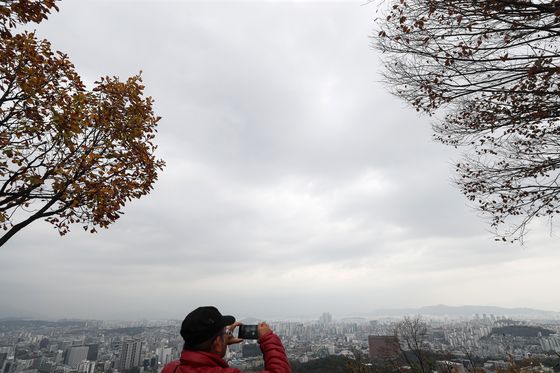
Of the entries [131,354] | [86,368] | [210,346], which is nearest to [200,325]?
[210,346]

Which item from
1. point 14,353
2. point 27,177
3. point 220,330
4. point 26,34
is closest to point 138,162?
point 27,177

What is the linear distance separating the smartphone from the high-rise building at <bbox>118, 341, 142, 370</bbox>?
91.2 feet

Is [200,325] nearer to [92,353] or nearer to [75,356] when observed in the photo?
[75,356]

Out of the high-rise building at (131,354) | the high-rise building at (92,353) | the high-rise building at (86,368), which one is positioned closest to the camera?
the high-rise building at (86,368)

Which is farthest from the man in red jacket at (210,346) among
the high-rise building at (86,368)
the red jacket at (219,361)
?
the high-rise building at (86,368)

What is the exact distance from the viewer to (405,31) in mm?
4727

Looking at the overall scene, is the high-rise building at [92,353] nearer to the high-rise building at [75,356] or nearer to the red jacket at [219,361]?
the high-rise building at [75,356]

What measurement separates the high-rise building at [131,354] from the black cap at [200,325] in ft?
91.8

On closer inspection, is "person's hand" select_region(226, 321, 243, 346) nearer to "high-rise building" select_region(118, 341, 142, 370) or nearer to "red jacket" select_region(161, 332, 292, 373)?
"red jacket" select_region(161, 332, 292, 373)

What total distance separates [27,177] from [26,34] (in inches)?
78.8

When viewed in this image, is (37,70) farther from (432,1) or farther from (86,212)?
(432,1)

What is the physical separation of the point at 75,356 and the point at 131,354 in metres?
5.49

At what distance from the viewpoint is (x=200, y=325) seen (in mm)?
1554

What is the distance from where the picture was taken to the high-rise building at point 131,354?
23523mm
